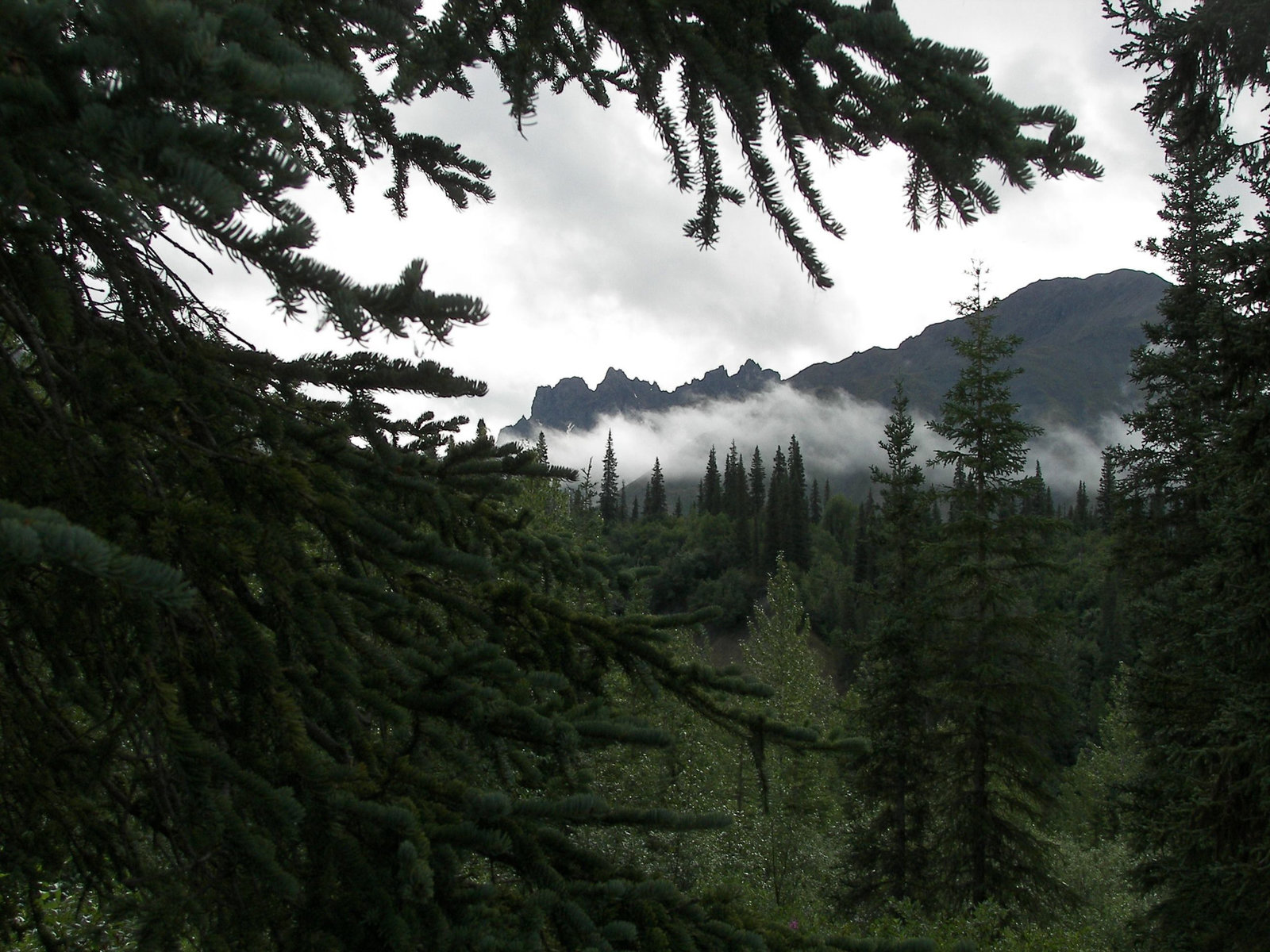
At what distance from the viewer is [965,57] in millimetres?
1938

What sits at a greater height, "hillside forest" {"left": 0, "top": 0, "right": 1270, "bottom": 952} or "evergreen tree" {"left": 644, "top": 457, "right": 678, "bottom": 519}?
"evergreen tree" {"left": 644, "top": 457, "right": 678, "bottom": 519}

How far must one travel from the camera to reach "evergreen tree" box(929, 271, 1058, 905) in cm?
1393

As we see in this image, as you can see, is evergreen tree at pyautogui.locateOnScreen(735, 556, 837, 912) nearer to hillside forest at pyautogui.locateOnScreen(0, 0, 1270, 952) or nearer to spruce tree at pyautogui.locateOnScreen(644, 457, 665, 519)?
hillside forest at pyautogui.locateOnScreen(0, 0, 1270, 952)

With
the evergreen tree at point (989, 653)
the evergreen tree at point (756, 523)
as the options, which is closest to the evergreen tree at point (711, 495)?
the evergreen tree at point (756, 523)

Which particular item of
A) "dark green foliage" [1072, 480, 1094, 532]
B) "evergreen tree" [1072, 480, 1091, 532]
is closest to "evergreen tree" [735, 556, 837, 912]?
"dark green foliage" [1072, 480, 1094, 532]

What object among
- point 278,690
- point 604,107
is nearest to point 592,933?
point 278,690

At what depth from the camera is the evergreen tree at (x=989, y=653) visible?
45.7 feet

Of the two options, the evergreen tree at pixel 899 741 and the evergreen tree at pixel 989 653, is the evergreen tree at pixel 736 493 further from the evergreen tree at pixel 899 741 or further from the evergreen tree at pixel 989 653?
the evergreen tree at pixel 989 653

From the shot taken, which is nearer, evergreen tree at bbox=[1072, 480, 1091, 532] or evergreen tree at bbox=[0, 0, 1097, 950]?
evergreen tree at bbox=[0, 0, 1097, 950]

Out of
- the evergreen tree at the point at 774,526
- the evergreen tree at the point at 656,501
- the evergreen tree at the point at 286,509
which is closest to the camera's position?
the evergreen tree at the point at 286,509

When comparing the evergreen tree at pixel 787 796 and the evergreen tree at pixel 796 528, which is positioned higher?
the evergreen tree at pixel 796 528

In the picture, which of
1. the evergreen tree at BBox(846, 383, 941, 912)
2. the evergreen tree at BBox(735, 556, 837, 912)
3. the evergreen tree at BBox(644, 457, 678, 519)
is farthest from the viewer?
the evergreen tree at BBox(644, 457, 678, 519)

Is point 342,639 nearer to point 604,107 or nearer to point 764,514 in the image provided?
point 604,107

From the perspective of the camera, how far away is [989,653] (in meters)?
14.2
